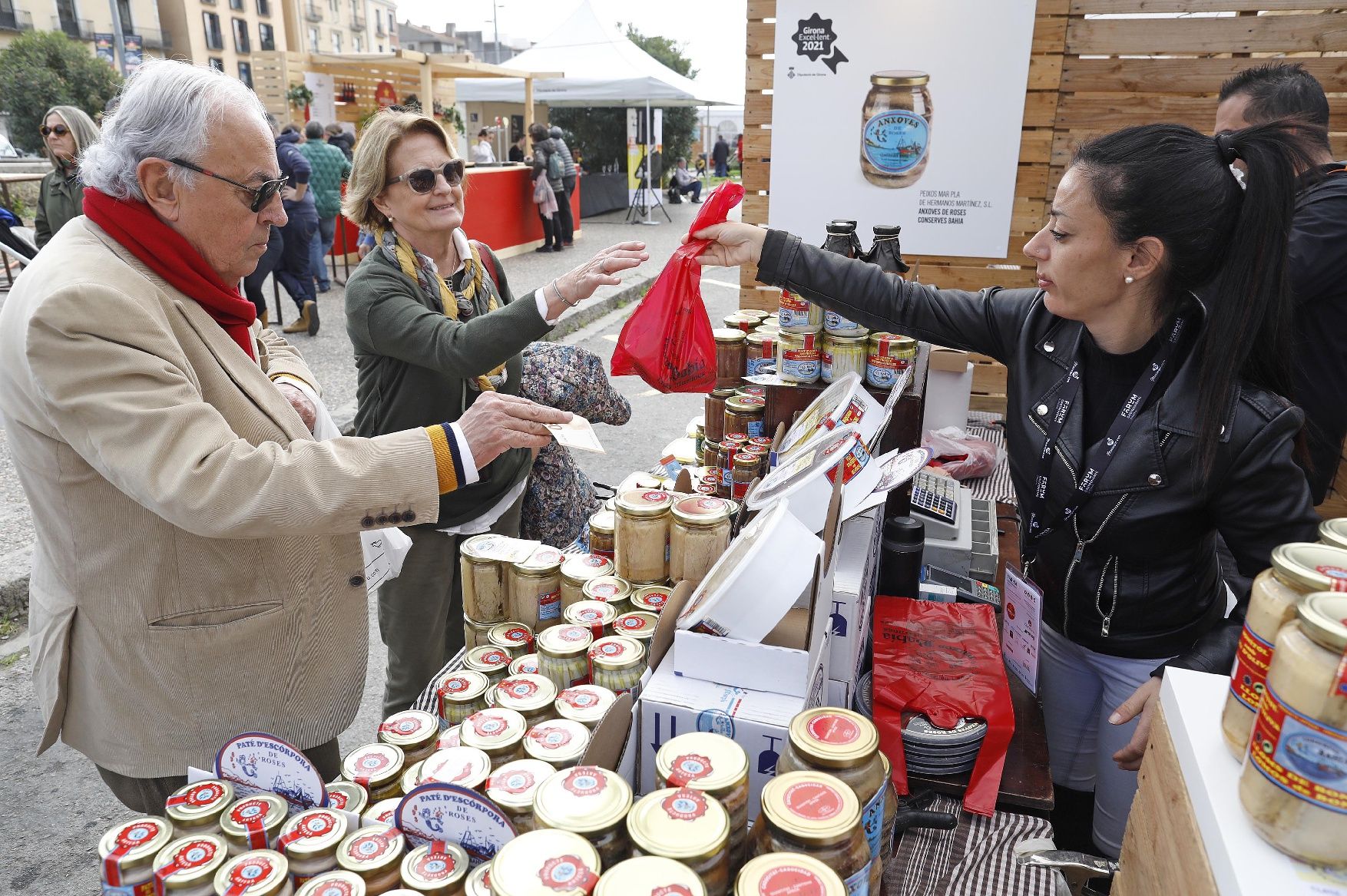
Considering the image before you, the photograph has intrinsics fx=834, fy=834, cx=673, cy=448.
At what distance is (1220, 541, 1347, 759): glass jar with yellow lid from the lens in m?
0.90

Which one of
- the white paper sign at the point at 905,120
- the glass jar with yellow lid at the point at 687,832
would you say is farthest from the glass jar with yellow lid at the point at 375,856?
the white paper sign at the point at 905,120

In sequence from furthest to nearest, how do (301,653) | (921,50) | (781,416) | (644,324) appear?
1. (921,50)
2. (781,416)
3. (644,324)
4. (301,653)

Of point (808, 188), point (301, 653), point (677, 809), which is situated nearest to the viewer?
point (677, 809)

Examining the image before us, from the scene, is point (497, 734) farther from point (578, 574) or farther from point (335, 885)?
point (578, 574)

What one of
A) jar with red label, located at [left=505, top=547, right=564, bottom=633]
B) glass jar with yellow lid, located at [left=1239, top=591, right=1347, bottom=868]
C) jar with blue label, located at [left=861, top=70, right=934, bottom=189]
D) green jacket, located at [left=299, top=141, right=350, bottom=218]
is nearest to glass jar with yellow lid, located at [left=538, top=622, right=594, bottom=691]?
jar with red label, located at [left=505, top=547, right=564, bottom=633]

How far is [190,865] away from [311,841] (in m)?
0.17

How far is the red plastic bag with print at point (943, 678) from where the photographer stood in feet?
5.75

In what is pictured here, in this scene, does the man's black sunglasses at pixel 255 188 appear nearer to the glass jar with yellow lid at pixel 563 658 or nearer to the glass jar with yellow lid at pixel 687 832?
the glass jar with yellow lid at pixel 563 658

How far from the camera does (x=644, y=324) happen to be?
2.43m

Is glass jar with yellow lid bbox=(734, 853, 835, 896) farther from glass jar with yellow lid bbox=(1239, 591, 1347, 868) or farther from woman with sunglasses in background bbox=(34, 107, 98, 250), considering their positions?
woman with sunglasses in background bbox=(34, 107, 98, 250)

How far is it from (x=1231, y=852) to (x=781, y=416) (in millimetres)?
1875

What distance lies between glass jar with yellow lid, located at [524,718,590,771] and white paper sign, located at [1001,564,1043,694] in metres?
1.10

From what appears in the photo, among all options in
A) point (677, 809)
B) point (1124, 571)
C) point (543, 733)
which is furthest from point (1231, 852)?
point (1124, 571)

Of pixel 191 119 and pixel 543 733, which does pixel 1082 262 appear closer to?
pixel 543 733
